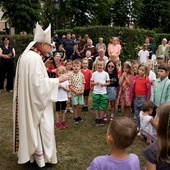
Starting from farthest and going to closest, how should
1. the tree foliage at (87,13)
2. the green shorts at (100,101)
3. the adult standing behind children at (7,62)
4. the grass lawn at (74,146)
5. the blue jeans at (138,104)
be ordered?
the tree foliage at (87,13) < the adult standing behind children at (7,62) < the green shorts at (100,101) < the blue jeans at (138,104) < the grass lawn at (74,146)

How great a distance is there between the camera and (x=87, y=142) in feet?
19.3

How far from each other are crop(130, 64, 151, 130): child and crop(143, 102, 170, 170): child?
386cm

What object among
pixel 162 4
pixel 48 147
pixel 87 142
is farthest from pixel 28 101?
pixel 162 4

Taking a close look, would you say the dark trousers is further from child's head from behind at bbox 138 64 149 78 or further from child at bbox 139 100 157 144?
child at bbox 139 100 157 144

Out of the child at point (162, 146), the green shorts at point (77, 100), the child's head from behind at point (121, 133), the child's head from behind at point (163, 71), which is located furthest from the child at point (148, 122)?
the child's head from behind at point (121, 133)

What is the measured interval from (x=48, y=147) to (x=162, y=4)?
38.0m

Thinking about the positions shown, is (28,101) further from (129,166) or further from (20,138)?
(129,166)

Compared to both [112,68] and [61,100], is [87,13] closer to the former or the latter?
[112,68]

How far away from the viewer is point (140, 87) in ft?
20.8

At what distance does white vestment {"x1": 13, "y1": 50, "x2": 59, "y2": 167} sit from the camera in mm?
4320

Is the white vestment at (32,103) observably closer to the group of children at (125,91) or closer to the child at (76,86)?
the group of children at (125,91)

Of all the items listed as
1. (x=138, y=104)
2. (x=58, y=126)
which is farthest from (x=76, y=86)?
(x=138, y=104)

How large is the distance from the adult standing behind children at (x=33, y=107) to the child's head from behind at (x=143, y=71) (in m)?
2.24

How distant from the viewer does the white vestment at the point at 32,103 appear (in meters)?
4.32
